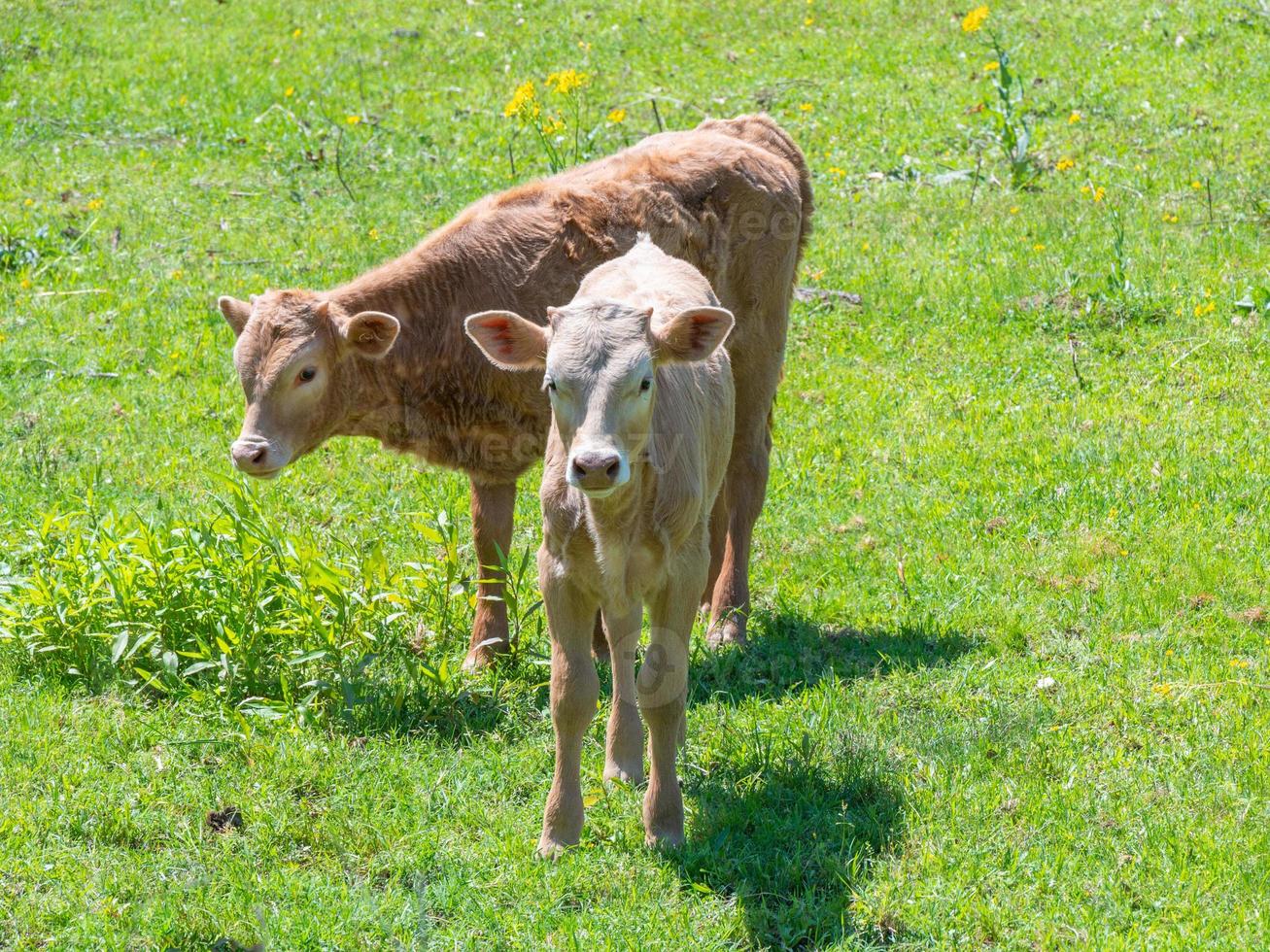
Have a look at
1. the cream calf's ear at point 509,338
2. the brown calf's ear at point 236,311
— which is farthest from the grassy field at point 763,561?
the cream calf's ear at point 509,338

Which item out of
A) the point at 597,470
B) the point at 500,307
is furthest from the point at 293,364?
the point at 597,470

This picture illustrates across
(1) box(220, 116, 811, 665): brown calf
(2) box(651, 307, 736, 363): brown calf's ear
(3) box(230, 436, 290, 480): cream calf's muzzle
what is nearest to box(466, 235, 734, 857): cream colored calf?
(2) box(651, 307, 736, 363): brown calf's ear

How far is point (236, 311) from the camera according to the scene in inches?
268

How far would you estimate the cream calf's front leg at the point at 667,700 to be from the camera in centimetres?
543

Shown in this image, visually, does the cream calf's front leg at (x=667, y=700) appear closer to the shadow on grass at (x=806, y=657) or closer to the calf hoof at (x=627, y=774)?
the calf hoof at (x=627, y=774)

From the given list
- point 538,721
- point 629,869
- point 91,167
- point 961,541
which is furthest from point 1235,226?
point 91,167

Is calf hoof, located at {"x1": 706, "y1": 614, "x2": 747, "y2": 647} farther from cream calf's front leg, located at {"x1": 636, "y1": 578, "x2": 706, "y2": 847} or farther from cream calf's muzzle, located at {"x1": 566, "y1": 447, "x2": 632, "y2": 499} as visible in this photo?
cream calf's muzzle, located at {"x1": 566, "y1": 447, "x2": 632, "y2": 499}

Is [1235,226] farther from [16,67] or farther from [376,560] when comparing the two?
[16,67]

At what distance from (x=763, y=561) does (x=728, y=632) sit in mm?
920

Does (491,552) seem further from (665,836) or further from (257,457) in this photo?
(665,836)

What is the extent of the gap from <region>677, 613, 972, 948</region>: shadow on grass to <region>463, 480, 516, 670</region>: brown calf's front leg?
104 centimetres

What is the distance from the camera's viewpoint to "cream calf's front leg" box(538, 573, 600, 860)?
5.40 m

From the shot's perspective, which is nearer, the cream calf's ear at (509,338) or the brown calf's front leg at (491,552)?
the cream calf's ear at (509,338)

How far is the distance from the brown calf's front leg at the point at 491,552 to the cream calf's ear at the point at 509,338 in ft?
6.12
